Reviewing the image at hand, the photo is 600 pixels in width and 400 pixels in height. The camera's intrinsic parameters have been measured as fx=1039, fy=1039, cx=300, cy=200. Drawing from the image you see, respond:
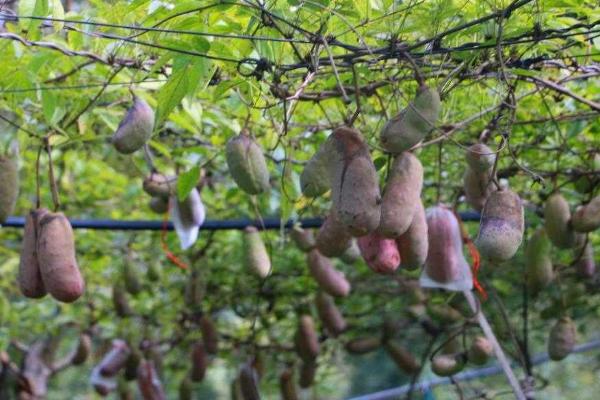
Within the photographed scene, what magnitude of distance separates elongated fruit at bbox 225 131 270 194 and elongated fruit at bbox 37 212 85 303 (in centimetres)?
27

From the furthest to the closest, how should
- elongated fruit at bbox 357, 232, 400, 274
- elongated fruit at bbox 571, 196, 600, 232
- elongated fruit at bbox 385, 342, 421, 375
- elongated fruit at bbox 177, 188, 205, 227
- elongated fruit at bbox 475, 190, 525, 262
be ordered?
1. elongated fruit at bbox 385, 342, 421, 375
2. elongated fruit at bbox 177, 188, 205, 227
3. elongated fruit at bbox 571, 196, 600, 232
4. elongated fruit at bbox 357, 232, 400, 274
5. elongated fruit at bbox 475, 190, 525, 262

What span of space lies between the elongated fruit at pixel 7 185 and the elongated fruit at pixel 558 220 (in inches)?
38.9

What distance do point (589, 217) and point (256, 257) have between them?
0.66 m

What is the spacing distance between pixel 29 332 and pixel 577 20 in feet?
9.66

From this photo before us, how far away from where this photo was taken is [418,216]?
4.59 ft

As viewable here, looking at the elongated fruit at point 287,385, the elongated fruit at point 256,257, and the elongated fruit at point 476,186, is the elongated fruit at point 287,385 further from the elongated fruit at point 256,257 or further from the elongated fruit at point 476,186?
the elongated fruit at point 476,186

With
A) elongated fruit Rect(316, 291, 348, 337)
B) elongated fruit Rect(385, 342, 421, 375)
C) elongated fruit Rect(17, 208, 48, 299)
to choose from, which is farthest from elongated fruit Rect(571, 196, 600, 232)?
elongated fruit Rect(385, 342, 421, 375)

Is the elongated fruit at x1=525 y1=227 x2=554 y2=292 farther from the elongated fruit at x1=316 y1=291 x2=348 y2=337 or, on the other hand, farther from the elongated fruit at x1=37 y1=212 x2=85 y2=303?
the elongated fruit at x1=37 y1=212 x2=85 y2=303

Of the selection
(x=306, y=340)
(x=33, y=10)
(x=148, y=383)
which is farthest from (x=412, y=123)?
(x=148, y=383)

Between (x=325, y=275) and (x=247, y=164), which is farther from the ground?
(x=247, y=164)

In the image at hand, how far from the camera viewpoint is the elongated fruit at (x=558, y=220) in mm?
1978

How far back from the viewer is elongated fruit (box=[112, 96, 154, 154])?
1.53 metres

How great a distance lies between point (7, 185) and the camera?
168 centimetres

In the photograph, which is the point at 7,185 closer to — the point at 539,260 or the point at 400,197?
the point at 400,197
